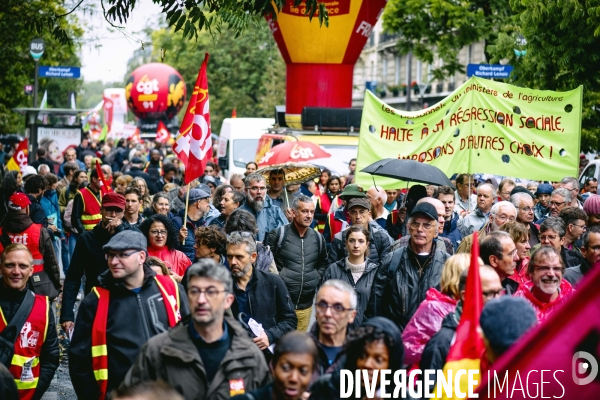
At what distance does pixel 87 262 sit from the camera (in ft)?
26.7

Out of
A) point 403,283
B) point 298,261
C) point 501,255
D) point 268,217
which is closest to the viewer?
point 501,255

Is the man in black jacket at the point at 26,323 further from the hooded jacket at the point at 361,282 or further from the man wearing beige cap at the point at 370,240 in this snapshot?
the man wearing beige cap at the point at 370,240

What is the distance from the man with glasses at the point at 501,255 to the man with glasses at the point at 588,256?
115cm

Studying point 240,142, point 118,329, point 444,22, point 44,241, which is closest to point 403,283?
point 118,329

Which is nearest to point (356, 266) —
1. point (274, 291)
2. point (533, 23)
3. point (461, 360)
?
point (274, 291)

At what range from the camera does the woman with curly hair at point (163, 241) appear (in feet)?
27.4

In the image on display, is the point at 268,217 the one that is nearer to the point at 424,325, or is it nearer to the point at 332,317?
the point at 424,325

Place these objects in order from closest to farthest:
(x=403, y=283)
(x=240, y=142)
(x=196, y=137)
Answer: (x=403, y=283) < (x=196, y=137) < (x=240, y=142)

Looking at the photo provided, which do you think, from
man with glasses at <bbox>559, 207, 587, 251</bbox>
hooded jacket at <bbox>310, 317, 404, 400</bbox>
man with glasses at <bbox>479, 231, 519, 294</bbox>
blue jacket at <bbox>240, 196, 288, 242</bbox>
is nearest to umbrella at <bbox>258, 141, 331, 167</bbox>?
blue jacket at <bbox>240, 196, 288, 242</bbox>

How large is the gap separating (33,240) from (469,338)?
18.9 feet

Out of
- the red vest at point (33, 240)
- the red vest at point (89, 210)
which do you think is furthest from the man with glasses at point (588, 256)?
the red vest at point (89, 210)

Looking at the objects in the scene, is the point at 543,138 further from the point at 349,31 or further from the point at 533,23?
the point at 349,31

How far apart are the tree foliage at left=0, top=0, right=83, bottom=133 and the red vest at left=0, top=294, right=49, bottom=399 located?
371cm

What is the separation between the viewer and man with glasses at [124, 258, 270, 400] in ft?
15.1
